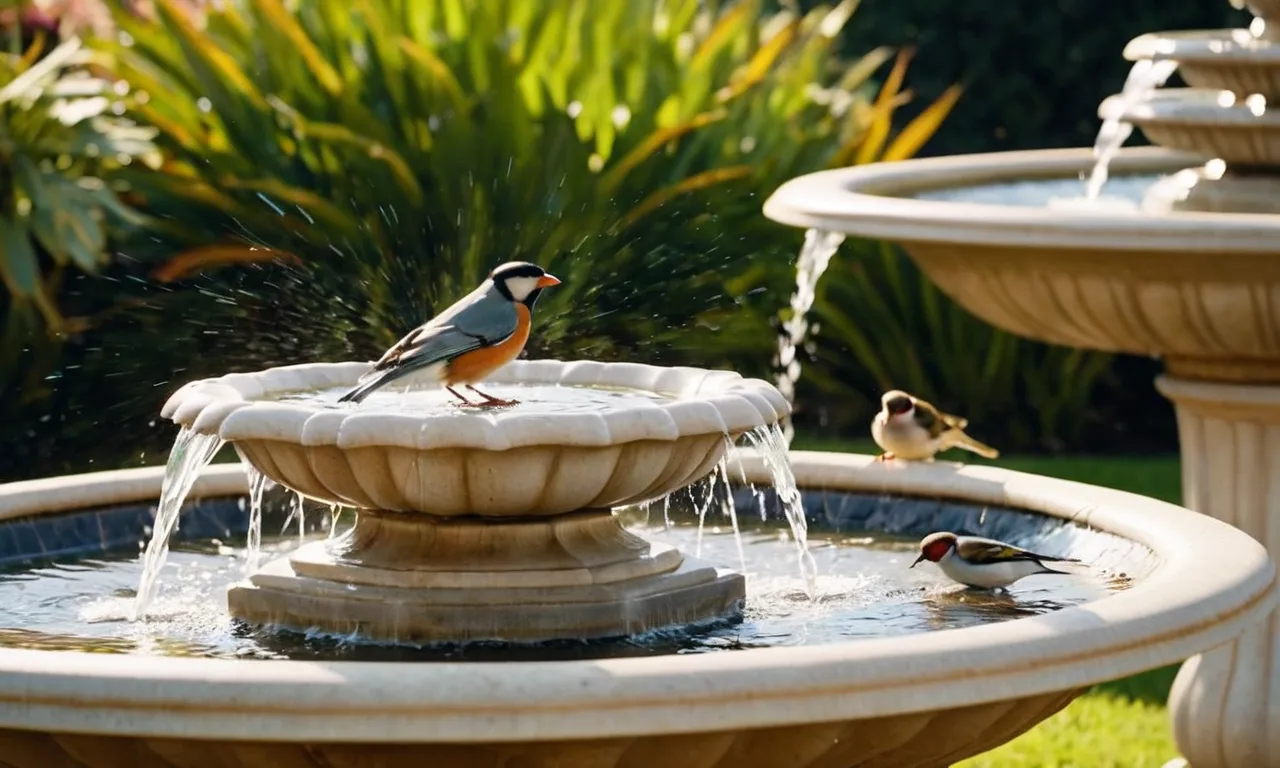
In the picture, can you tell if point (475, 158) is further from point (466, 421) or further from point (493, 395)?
point (466, 421)

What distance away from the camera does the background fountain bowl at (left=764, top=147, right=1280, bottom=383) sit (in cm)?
503

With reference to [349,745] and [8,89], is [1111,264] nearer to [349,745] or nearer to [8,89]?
[349,745]

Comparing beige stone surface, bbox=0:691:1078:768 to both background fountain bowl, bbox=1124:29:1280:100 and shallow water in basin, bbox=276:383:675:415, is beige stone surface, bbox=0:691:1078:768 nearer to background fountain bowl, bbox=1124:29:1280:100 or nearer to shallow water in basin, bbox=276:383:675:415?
shallow water in basin, bbox=276:383:675:415

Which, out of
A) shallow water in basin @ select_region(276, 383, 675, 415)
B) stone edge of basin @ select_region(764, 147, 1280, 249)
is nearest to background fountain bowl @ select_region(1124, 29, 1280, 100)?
stone edge of basin @ select_region(764, 147, 1280, 249)

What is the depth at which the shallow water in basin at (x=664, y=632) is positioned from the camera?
12.6 ft

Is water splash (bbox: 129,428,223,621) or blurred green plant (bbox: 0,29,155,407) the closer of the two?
water splash (bbox: 129,428,223,621)

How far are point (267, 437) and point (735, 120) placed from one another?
7.29 m

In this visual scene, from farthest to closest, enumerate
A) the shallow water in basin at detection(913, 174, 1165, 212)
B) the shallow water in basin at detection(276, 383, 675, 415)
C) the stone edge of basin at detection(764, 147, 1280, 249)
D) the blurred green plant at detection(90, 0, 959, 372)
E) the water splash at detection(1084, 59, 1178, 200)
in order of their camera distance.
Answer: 1. the blurred green plant at detection(90, 0, 959, 372)
2. the shallow water in basin at detection(913, 174, 1165, 212)
3. the water splash at detection(1084, 59, 1178, 200)
4. the stone edge of basin at detection(764, 147, 1280, 249)
5. the shallow water in basin at detection(276, 383, 675, 415)

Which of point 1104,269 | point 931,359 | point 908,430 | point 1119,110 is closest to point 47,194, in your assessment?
point 931,359

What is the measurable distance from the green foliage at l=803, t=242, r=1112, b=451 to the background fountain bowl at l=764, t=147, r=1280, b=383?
5.30 metres

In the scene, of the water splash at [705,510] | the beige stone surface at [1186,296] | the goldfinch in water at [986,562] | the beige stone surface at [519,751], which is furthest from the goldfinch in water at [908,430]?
the beige stone surface at [519,751]

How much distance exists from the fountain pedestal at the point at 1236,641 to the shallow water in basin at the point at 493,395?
201 cm

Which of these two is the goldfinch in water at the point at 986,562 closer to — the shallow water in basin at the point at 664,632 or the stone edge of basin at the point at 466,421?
the shallow water in basin at the point at 664,632

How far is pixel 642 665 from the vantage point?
296cm
